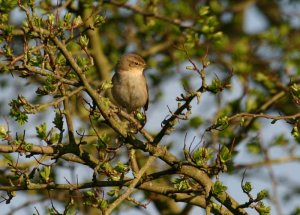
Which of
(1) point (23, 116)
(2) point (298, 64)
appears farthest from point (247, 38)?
(1) point (23, 116)

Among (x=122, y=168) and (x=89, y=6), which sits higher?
(x=89, y=6)

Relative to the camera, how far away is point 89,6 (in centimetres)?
970

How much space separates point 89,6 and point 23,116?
4142 mm

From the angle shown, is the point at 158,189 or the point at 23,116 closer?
the point at 23,116

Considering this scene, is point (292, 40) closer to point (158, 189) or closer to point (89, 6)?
point (89, 6)

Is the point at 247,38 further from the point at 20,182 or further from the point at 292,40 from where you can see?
the point at 20,182

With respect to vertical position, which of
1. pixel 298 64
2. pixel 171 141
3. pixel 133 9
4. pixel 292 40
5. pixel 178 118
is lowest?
pixel 178 118

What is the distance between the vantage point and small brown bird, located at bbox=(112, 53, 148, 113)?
10078 mm

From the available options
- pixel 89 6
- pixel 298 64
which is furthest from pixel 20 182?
pixel 298 64

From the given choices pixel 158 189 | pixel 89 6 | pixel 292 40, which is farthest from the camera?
pixel 292 40

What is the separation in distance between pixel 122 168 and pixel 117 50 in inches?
263

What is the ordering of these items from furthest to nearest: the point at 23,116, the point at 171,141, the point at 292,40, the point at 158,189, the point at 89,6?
1. the point at 292,40
2. the point at 171,141
3. the point at 89,6
4. the point at 158,189
5. the point at 23,116

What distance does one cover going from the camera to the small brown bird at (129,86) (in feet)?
33.1

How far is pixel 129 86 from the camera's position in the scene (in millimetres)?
10172
